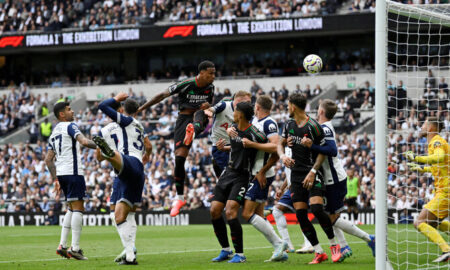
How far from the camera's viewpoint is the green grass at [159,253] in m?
9.87

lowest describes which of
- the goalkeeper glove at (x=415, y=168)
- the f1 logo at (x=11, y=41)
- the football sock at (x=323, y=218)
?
the football sock at (x=323, y=218)

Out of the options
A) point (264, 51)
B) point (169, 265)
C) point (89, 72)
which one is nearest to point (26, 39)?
point (89, 72)

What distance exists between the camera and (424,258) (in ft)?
36.0

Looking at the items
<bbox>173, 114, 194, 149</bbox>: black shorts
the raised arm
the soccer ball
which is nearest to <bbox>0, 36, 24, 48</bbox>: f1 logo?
<bbox>173, 114, 194, 149</bbox>: black shorts

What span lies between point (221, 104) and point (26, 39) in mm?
28626

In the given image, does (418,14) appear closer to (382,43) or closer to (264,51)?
(382,43)

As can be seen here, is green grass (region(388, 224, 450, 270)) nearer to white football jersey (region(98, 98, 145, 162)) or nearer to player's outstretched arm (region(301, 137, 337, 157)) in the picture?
player's outstretched arm (region(301, 137, 337, 157))

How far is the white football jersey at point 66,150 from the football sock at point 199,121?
6.51ft

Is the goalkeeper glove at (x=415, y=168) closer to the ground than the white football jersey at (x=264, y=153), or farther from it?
closer to the ground

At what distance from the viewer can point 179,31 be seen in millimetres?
35531

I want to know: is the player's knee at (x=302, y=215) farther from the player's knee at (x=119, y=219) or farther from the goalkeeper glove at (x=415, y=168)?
the player's knee at (x=119, y=219)

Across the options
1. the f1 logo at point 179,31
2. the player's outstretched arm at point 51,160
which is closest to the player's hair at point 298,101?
the player's outstretched arm at point 51,160

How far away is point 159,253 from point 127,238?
8.57 feet

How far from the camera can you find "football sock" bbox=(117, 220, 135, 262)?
32.8 feet
